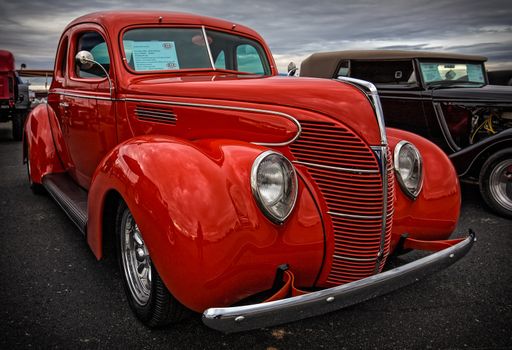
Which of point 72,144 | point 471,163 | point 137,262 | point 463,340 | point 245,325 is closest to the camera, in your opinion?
point 245,325

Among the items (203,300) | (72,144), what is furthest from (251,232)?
(72,144)

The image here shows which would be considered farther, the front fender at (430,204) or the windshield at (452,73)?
the windshield at (452,73)

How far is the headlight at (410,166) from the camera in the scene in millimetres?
2348

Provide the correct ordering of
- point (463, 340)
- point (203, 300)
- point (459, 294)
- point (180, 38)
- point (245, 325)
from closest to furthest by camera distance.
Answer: point (245, 325), point (203, 300), point (463, 340), point (459, 294), point (180, 38)

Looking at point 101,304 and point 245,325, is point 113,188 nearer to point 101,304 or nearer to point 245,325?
point 101,304

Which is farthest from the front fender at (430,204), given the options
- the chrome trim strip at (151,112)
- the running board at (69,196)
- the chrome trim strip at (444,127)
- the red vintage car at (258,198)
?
the chrome trim strip at (444,127)

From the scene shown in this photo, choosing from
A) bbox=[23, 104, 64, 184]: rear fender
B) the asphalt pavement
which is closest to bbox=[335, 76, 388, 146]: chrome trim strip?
the asphalt pavement

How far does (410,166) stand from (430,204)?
0.82 ft

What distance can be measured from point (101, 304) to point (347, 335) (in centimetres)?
139

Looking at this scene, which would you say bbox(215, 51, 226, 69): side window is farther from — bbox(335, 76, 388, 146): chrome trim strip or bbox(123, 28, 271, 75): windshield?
bbox(335, 76, 388, 146): chrome trim strip

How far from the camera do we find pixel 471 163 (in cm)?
437

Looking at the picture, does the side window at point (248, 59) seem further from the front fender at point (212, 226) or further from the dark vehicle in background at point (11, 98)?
the dark vehicle in background at point (11, 98)

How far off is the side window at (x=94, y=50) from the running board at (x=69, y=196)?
952 mm

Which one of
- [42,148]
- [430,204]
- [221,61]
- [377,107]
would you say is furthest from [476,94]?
[42,148]
